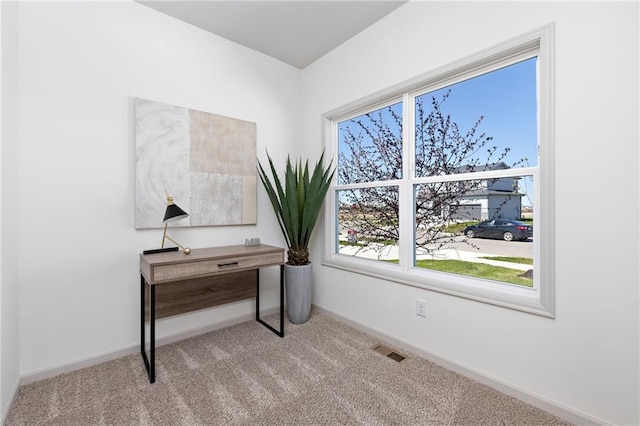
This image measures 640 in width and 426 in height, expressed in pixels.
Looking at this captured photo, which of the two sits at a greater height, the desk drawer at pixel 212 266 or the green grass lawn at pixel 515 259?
the green grass lawn at pixel 515 259

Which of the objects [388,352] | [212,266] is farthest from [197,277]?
[388,352]

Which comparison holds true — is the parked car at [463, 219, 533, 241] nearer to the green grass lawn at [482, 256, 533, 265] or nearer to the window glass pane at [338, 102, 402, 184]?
the green grass lawn at [482, 256, 533, 265]

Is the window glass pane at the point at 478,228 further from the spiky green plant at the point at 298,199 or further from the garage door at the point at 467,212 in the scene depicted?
the spiky green plant at the point at 298,199

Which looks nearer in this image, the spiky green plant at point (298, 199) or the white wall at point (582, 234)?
Result: the white wall at point (582, 234)

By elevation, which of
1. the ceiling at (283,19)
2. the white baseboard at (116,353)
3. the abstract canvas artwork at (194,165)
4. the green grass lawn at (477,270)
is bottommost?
the white baseboard at (116,353)

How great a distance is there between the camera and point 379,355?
2.14m

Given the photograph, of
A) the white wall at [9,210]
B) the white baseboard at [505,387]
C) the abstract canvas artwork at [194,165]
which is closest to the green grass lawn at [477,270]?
the white baseboard at [505,387]

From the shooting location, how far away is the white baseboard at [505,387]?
146cm

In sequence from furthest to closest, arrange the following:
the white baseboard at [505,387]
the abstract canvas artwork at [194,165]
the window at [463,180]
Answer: the abstract canvas artwork at [194,165] → the window at [463,180] → the white baseboard at [505,387]

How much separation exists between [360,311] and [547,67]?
2.12 meters

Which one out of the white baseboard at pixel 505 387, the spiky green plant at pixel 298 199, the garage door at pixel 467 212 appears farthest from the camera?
the spiky green plant at pixel 298 199

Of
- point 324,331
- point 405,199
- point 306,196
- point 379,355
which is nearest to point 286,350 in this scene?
point 324,331

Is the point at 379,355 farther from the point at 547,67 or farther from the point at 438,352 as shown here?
the point at 547,67

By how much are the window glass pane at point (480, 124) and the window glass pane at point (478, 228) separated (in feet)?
0.46
